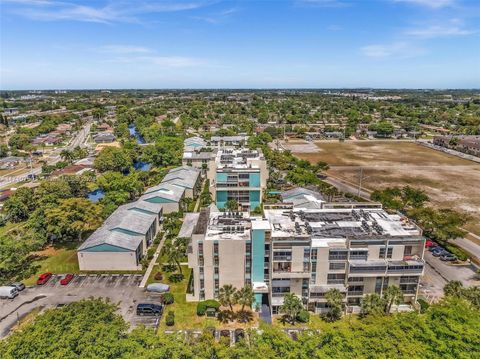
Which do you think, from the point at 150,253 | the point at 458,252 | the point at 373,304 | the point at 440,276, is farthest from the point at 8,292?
the point at 458,252

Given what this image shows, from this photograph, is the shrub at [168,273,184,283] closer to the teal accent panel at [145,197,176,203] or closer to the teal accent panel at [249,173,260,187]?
the teal accent panel at [145,197,176,203]

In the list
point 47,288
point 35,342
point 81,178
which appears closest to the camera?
point 35,342

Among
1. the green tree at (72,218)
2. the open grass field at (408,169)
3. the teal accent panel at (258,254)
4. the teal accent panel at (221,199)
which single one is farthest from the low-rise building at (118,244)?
the open grass field at (408,169)

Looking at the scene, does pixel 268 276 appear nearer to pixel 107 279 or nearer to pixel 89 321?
pixel 89 321

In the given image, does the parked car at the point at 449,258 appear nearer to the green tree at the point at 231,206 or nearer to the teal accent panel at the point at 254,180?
the teal accent panel at the point at 254,180

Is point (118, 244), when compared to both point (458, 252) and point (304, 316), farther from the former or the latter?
point (458, 252)

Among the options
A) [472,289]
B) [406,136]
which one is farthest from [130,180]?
[406,136]
